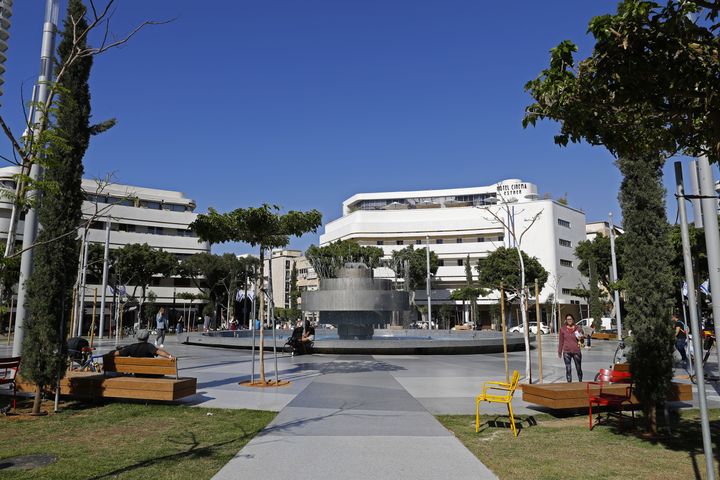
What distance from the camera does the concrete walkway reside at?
5.41 m

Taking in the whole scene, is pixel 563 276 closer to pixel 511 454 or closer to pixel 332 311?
pixel 332 311

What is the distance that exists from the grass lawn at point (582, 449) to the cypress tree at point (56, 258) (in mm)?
6823

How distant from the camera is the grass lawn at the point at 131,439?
211 inches


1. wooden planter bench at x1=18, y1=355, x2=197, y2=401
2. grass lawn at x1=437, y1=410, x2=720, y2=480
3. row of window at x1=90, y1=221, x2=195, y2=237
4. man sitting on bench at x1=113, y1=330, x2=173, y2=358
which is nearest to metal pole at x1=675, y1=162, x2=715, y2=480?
grass lawn at x1=437, y1=410, x2=720, y2=480

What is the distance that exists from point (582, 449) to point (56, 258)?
8.96 meters

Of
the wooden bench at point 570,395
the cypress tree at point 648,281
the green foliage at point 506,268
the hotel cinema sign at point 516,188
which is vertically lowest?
the wooden bench at point 570,395

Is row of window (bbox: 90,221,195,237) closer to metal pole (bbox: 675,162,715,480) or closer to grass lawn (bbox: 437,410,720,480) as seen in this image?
grass lawn (bbox: 437,410,720,480)

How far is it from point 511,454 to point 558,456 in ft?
1.74

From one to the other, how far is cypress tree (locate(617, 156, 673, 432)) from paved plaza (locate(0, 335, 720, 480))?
2.09 m

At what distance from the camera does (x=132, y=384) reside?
8992 millimetres

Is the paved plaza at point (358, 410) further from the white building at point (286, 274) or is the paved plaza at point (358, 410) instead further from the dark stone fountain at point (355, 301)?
the white building at point (286, 274)

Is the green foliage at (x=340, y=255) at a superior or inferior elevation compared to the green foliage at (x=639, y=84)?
superior

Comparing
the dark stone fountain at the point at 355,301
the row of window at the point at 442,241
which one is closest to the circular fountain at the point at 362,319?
the dark stone fountain at the point at 355,301

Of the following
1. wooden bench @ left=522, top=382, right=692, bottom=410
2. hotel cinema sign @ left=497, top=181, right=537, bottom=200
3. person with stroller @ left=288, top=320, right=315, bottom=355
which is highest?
hotel cinema sign @ left=497, top=181, right=537, bottom=200
